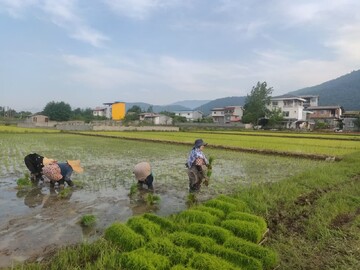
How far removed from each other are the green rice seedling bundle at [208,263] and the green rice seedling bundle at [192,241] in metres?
0.27

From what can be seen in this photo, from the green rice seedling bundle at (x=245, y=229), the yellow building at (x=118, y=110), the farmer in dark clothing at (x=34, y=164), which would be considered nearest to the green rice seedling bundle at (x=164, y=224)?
the green rice seedling bundle at (x=245, y=229)

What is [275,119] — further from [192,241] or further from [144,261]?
[144,261]

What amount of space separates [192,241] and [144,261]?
83 cm

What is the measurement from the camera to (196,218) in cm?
479

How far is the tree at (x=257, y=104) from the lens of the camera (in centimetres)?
5597

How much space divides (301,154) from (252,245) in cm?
1286

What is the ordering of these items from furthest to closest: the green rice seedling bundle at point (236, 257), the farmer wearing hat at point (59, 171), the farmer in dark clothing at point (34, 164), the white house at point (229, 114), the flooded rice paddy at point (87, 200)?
the white house at point (229, 114) < the farmer in dark clothing at point (34, 164) < the farmer wearing hat at point (59, 171) < the flooded rice paddy at point (87, 200) < the green rice seedling bundle at point (236, 257)

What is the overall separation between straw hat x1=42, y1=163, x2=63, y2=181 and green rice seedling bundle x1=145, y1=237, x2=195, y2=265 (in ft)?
15.3

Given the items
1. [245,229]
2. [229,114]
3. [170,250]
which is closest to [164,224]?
[170,250]

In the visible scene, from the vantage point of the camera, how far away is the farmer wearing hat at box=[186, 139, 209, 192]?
7531 millimetres

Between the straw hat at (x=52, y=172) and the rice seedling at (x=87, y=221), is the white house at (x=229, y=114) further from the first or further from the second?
the rice seedling at (x=87, y=221)

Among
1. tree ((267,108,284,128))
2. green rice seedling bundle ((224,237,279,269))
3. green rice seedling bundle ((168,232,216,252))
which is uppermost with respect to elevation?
tree ((267,108,284,128))

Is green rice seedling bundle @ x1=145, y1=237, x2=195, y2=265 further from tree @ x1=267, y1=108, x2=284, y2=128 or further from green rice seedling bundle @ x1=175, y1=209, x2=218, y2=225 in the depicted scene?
tree @ x1=267, y1=108, x2=284, y2=128

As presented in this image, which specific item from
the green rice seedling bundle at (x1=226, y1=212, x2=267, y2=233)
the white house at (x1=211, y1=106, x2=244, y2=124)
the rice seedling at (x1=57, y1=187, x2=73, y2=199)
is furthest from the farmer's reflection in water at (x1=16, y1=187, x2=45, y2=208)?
the white house at (x1=211, y1=106, x2=244, y2=124)
